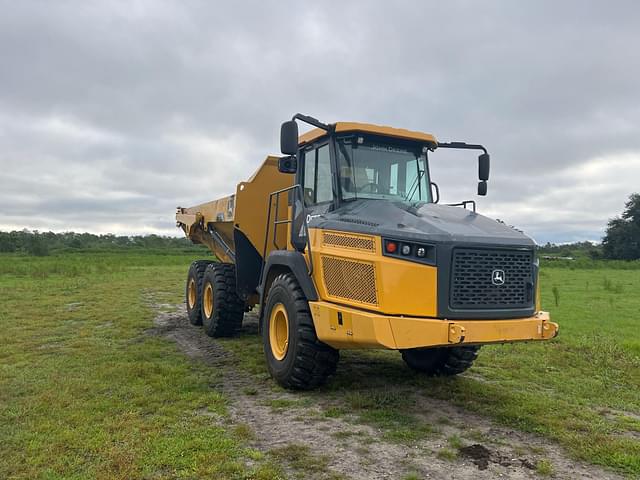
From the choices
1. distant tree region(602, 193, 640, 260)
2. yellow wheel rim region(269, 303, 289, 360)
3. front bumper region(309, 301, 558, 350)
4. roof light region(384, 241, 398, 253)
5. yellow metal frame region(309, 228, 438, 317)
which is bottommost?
yellow wheel rim region(269, 303, 289, 360)

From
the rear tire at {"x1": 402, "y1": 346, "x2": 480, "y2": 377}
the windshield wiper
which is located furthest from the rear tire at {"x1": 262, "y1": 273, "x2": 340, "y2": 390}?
the windshield wiper

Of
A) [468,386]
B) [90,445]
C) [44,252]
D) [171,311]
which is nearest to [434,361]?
[468,386]

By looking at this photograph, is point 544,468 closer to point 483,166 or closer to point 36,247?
point 483,166

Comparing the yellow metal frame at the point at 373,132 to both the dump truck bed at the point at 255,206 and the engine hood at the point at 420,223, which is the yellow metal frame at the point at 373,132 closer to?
the engine hood at the point at 420,223

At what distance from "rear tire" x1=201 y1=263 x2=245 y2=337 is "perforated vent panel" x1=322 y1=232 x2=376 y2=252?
4.12 meters

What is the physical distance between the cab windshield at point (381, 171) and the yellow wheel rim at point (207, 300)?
4.68 meters

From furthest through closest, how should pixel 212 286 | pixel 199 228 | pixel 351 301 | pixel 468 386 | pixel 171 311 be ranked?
pixel 171 311 → pixel 199 228 → pixel 212 286 → pixel 468 386 → pixel 351 301

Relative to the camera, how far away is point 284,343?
257 inches

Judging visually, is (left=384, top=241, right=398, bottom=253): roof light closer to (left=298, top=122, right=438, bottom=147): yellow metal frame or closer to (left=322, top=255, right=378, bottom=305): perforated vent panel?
(left=322, top=255, right=378, bottom=305): perforated vent panel

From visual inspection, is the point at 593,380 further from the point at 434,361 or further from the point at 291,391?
the point at 291,391

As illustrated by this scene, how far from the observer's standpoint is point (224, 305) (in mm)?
9414

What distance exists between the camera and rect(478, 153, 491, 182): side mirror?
7.02 metres

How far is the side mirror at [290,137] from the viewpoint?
591 cm

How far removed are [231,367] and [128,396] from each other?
1.82 metres
